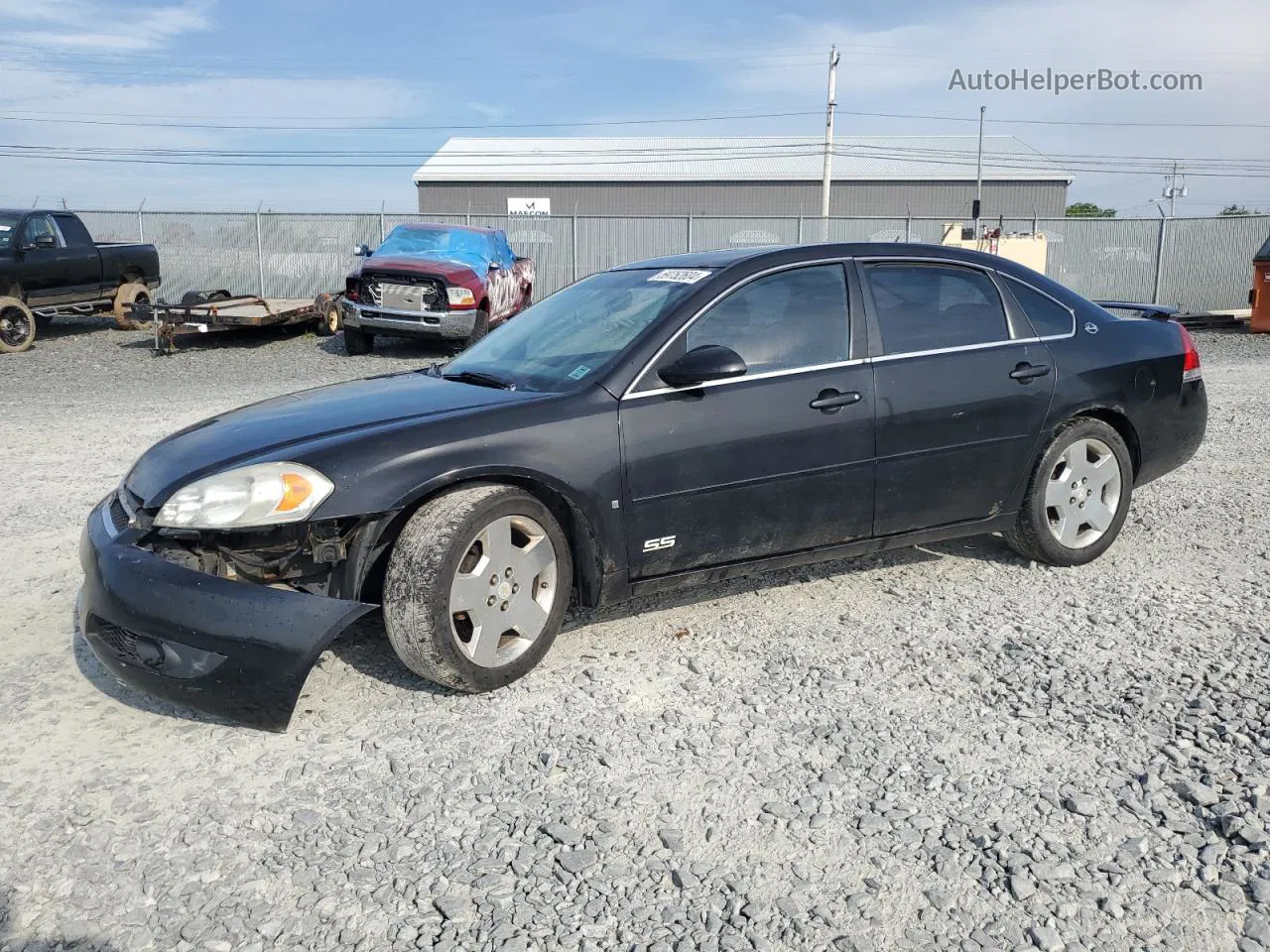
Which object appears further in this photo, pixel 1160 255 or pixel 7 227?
pixel 1160 255

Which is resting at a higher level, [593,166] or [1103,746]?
[593,166]

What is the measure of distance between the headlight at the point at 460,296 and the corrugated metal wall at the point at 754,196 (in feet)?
111

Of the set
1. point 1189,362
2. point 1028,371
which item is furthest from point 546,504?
point 1189,362

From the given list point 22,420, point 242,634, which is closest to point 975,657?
point 242,634

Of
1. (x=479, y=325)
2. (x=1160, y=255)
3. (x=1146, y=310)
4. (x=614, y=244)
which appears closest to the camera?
(x=1146, y=310)

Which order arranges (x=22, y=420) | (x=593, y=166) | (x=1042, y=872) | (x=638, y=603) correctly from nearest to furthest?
(x=1042, y=872), (x=638, y=603), (x=22, y=420), (x=593, y=166)

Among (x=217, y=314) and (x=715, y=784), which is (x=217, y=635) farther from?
(x=217, y=314)

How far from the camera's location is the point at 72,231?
57.6ft

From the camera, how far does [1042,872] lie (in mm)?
2828

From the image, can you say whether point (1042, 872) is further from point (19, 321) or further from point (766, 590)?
point (19, 321)

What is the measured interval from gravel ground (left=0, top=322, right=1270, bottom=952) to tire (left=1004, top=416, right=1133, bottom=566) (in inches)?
8.8

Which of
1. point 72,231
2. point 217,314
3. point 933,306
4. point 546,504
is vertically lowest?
point 217,314

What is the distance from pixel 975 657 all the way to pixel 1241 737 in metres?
0.97

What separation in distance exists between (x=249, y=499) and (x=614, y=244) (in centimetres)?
2231
